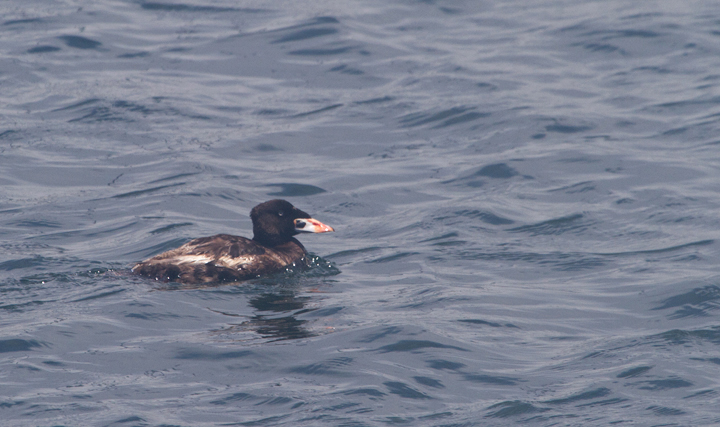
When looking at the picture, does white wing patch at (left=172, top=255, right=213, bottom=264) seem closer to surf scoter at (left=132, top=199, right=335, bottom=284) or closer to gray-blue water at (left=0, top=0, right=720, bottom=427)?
surf scoter at (left=132, top=199, right=335, bottom=284)

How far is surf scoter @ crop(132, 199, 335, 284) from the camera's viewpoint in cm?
972

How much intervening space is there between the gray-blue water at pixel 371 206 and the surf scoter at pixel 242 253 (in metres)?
0.22

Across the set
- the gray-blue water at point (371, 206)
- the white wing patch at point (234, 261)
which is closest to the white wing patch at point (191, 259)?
the white wing patch at point (234, 261)

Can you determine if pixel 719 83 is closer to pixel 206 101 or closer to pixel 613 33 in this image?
pixel 613 33

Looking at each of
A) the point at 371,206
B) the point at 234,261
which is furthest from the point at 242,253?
the point at 371,206

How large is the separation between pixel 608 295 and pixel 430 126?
677cm

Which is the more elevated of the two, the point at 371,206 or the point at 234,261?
the point at 234,261

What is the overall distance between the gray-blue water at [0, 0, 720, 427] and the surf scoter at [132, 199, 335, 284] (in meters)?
0.22

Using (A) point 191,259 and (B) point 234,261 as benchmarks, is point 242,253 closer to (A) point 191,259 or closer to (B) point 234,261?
(B) point 234,261

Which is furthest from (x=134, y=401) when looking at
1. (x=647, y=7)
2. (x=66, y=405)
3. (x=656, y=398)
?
(x=647, y=7)

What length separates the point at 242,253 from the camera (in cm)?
1006

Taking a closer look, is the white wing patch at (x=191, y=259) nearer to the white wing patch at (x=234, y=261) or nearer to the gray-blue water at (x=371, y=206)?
the white wing patch at (x=234, y=261)

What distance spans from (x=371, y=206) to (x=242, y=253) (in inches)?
127

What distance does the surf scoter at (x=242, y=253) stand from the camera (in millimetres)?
9719
